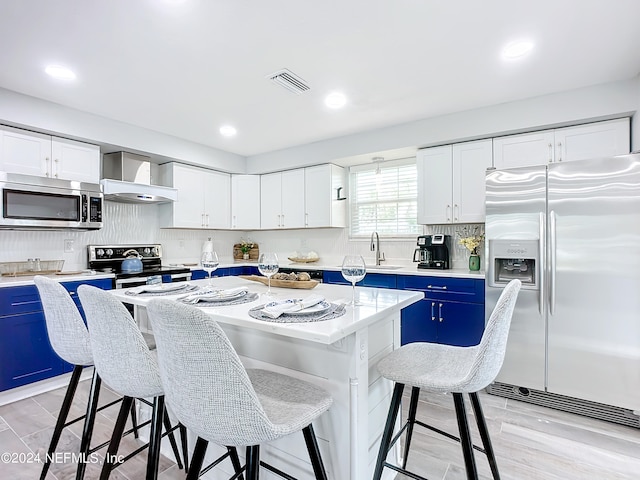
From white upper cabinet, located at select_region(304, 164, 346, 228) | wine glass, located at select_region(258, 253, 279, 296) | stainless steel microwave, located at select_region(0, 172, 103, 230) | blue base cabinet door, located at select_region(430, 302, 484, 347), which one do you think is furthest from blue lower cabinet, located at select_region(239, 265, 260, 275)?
wine glass, located at select_region(258, 253, 279, 296)

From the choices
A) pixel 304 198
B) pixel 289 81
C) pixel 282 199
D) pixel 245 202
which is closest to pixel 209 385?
pixel 289 81

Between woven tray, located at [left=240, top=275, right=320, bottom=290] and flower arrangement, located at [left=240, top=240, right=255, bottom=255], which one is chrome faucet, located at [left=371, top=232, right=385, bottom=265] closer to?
flower arrangement, located at [left=240, top=240, right=255, bottom=255]

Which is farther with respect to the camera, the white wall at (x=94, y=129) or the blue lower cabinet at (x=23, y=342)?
the white wall at (x=94, y=129)

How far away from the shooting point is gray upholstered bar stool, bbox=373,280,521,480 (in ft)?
4.00

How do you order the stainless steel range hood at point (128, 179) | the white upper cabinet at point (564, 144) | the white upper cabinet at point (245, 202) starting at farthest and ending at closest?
the white upper cabinet at point (245, 202)
the stainless steel range hood at point (128, 179)
the white upper cabinet at point (564, 144)

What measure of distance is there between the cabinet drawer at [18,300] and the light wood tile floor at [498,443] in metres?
0.72

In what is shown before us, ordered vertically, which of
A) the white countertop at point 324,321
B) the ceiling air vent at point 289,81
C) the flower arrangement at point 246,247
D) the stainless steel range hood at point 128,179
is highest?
the ceiling air vent at point 289,81

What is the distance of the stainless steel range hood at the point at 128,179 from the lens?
3.55 m

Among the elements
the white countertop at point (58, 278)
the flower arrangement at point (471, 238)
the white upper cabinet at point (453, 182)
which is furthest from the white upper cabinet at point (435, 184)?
the white countertop at point (58, 278)

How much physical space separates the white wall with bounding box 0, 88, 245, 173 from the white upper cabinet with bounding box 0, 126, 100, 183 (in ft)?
0.32

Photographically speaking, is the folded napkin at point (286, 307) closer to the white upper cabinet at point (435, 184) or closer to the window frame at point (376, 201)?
the white upper cabinet at point (435, 184)

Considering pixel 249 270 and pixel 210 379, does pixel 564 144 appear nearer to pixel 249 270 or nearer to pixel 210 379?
pixel 210 379

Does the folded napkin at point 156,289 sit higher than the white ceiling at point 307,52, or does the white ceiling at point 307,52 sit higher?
the white ceiling at point 307,52

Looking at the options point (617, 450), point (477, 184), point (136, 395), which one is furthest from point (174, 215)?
point (617, 450)
